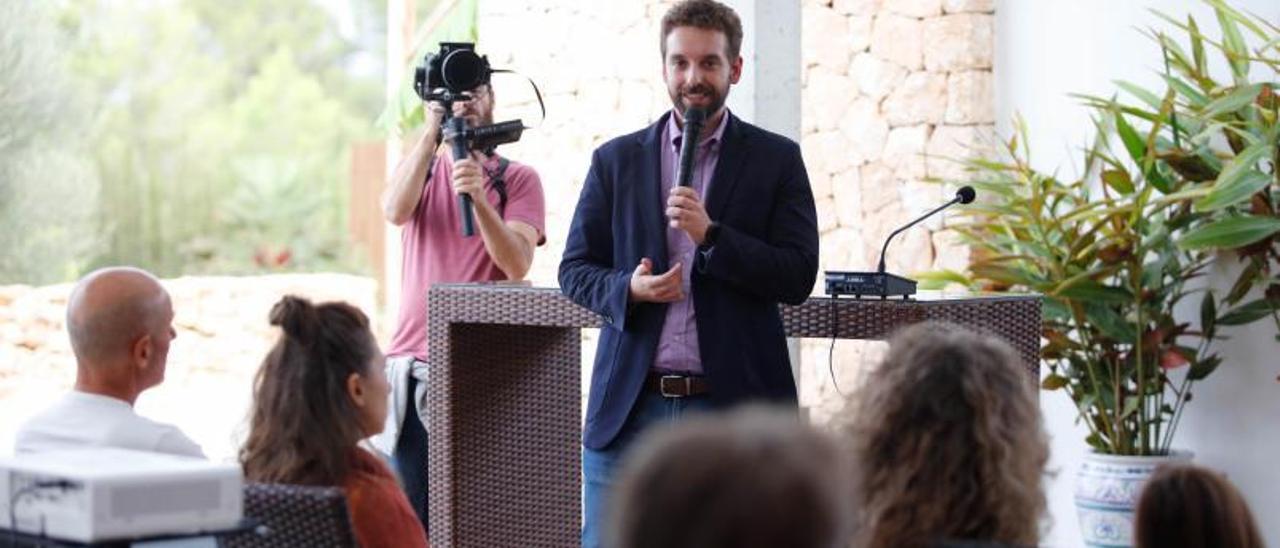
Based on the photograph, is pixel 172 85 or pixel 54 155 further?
pixel 172 85

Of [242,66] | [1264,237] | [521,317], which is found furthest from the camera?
[242,66]

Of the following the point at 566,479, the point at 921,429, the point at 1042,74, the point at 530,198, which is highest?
the point at 1042,74

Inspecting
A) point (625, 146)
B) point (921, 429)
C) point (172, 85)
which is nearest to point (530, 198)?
point (625, 146)

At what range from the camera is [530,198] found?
467 centimetres

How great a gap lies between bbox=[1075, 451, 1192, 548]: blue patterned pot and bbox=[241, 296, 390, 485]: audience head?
343 centimetres

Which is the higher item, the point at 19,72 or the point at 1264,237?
the point at 19,72

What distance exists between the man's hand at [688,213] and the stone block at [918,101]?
4.42m

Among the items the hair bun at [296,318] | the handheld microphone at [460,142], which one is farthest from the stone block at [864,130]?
the hair bun at [296,318]

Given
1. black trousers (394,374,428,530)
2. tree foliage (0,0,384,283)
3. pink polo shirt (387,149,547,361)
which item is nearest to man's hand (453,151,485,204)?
pink polo shirt (387,149,547,361)

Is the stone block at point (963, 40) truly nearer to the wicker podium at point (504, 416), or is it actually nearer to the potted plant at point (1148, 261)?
the potted plant at point (1148, 261)

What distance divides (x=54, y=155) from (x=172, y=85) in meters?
5.99

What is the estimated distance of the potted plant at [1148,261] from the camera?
17.9 ft

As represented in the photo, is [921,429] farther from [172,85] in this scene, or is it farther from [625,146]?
[172,85]

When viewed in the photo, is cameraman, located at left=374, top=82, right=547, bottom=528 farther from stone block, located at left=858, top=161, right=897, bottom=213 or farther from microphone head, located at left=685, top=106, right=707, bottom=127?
stone block, located at left=858, top=161, right=897, bottom=213
